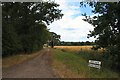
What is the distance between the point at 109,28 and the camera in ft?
99.8

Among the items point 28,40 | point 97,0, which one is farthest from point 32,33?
point 97,0

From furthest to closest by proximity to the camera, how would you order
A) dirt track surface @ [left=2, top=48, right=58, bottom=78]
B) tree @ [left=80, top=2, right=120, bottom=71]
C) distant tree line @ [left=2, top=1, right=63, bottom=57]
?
distant tree line @ [left=2, top=1, right=63, bottom=57] < tree @ [left=80, top=2, right=120, bottom=71] < dirt track surface @ [left=2, top=48, right=58, bottom=78]

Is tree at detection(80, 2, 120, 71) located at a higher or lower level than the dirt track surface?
higher

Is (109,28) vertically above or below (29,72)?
above

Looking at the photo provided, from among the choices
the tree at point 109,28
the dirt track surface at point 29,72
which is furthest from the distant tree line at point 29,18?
the dirt track surface at point 29,72

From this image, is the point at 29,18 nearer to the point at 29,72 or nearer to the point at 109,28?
the point at 109,28

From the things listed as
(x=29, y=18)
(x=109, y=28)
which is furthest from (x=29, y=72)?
(x=29, y=18)

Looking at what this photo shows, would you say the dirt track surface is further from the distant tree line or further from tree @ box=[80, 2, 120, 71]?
the distant tree line

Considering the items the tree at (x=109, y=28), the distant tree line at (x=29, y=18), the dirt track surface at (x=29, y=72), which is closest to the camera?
the dirt track surface at (x=29, y=72)

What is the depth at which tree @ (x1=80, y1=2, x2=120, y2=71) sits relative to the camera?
98.2ft

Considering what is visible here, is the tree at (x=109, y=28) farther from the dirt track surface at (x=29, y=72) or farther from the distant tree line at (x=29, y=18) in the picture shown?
the distant tree line at (x=29, y=18)

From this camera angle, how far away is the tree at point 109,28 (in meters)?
29.9

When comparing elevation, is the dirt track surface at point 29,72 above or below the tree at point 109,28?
below

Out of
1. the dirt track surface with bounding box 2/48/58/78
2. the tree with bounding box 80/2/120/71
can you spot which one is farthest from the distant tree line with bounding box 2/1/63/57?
the dirt track surface with bounding box 2/48/58/78
